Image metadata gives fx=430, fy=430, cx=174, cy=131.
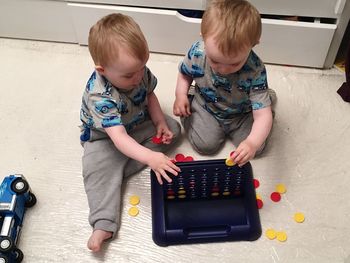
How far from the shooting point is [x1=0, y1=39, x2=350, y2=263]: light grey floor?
0.93 m

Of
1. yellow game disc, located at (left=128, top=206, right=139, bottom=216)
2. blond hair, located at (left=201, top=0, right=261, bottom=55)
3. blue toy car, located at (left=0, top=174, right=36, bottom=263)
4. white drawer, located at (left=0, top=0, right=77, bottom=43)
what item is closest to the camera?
blond hair, located at (left=201, top=0, right=261, bottom=55)

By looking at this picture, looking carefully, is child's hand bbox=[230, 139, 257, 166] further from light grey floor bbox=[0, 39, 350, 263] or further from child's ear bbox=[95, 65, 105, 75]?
child's ear bbox=[95, 65, 105, 75]

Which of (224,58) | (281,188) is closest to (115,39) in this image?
(224,58)

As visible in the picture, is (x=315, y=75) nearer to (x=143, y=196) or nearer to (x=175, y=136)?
(x=175, y=136)

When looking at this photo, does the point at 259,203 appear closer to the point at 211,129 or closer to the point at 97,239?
the point at 211,129

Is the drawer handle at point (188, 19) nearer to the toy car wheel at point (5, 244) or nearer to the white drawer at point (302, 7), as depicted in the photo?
the white drawer at point (302, 7)

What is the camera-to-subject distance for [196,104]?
1.06 meters

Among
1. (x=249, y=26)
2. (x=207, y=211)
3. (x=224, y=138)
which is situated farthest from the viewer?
(x=224, y=138)

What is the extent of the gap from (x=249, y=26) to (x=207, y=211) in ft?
1.41

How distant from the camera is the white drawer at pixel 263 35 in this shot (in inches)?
44.8

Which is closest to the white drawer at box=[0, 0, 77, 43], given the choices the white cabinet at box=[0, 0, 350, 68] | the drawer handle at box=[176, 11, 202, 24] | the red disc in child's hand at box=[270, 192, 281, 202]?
the white cabinet at box=[0, 0, 350, 68]

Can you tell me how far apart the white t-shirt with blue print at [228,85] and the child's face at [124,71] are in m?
0.16

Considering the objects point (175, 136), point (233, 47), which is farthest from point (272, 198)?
point (233, 47)

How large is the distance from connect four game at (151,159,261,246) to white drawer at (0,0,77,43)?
0.60 metres
